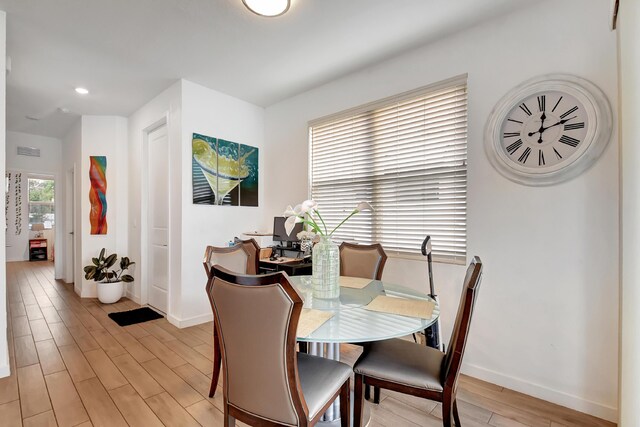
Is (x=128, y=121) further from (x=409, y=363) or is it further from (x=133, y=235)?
(x=409, y=363)

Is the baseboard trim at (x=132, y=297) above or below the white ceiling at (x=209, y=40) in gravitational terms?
below

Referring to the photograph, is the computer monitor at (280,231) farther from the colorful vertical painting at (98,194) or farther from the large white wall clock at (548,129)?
the colorful vertical painting at (98,194)

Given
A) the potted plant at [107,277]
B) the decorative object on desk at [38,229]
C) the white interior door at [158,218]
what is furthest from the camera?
the decorative object on desk at [38,229]

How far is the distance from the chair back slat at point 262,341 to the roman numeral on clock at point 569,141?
6.83 feet

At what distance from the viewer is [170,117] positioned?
3.46 metres

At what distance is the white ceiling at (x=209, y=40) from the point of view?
212cm

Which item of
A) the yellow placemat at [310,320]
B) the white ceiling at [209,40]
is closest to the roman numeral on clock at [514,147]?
the white ceiling at [209,40]

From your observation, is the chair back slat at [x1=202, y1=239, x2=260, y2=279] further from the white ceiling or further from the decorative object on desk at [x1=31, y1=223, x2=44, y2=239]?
the decorative object on desk at [x1=31, y1=223, x2=44, y2=239]

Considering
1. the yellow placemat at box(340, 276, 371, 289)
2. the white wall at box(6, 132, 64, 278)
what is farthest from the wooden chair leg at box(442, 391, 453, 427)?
the white wall at box(6, 132, 64, 278)

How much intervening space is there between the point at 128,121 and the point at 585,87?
5464 millimetres

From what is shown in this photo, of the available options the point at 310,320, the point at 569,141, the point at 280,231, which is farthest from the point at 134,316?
the point at 569,141

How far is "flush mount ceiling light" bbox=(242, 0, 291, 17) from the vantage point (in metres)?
1.99

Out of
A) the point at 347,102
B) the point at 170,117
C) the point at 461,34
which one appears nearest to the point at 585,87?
the point at 461,34

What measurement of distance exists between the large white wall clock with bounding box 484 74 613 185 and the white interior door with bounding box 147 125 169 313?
A: 3537 mm
